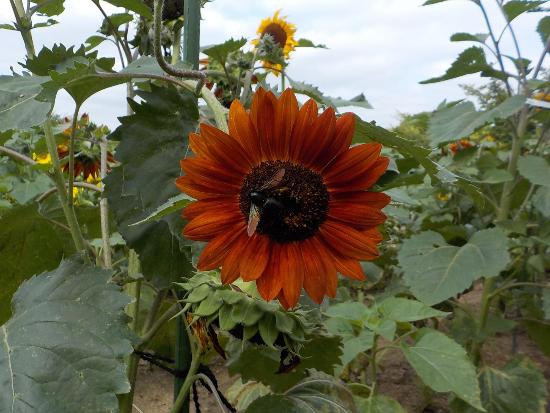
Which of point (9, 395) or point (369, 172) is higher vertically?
point (369, 172)

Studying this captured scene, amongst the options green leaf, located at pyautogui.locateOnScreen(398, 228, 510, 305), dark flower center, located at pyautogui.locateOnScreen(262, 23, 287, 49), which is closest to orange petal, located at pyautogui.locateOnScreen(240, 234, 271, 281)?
green leaf, located at pyautogui.locateOnScreen(398, 228, 510, 305)

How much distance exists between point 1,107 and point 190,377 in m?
0.29

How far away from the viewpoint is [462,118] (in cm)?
124

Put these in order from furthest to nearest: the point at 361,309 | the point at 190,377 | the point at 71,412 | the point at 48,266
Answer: the point at 361,309
the point at 48,266
the point at 190,377
the point at 71,412

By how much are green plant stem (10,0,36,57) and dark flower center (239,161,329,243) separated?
0.33 m

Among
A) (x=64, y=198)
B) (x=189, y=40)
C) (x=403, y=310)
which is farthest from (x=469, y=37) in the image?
(x=64, y=198)

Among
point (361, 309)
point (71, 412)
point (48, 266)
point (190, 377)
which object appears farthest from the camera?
point (361, 309)

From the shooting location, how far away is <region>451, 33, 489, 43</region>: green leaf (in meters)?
1.34

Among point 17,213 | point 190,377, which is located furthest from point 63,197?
point 190,377

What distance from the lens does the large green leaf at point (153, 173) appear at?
1.62 ft

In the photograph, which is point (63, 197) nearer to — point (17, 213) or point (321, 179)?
point (17, 213)

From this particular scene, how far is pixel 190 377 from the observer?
569mm

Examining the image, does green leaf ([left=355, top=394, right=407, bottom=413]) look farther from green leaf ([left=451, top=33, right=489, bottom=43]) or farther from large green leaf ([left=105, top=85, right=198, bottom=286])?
green leaf ([left=451, top=33, right=489, bottom=43])

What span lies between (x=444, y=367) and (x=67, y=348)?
2.11ft
